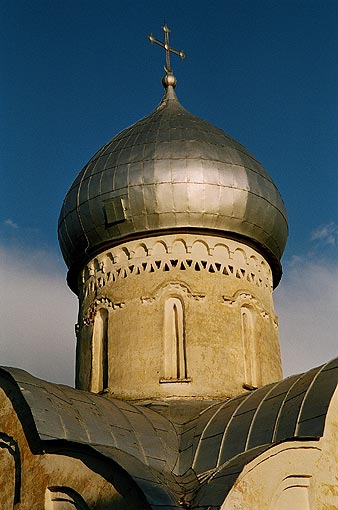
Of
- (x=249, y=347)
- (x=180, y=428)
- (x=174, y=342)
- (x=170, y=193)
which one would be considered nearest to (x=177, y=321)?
(x=174, y=342)

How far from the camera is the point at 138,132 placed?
9977 millimetres

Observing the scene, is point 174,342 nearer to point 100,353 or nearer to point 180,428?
point 100,353

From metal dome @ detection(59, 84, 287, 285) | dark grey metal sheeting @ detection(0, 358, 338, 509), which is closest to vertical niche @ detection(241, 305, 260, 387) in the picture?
metal dome @ detection(59, 84, 287, 285)

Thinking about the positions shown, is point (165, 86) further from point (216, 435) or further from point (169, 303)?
point (216, 435)

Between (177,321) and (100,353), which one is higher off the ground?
(177,321)

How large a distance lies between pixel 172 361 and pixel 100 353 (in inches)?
34.6

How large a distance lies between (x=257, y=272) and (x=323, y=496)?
358 centimetres

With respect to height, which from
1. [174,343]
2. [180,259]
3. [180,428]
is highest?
[180,259]

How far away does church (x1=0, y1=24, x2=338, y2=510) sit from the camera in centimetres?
622

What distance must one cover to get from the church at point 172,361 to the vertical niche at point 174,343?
0.01 meters

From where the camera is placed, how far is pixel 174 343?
29.3 ft

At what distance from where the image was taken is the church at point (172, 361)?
6.22 metres

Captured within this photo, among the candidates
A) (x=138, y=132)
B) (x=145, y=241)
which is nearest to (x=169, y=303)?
(x=145, y=241)

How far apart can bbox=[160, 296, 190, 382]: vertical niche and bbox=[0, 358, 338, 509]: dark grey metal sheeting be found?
913mm
